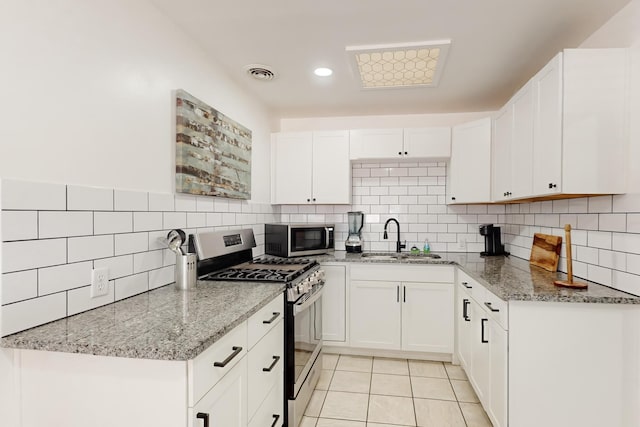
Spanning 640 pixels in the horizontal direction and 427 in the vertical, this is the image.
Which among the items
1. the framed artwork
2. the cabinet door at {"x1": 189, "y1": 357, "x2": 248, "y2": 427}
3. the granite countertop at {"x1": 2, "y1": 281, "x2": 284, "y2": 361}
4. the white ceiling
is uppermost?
the white ceiling

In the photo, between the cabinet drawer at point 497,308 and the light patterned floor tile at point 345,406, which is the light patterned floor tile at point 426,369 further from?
the cabinet drawer at point 497,308

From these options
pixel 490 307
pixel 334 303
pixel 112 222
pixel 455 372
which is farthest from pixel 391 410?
pixel 112 222

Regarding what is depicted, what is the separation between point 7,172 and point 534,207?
3232 mm

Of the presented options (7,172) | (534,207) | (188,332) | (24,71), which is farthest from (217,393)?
(534,207)

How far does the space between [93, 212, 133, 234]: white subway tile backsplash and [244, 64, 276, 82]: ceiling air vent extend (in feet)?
4.68

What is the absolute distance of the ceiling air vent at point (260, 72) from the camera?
8.47ft

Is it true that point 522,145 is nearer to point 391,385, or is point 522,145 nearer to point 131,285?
point 391,385

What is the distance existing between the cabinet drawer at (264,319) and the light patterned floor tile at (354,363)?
133 cm

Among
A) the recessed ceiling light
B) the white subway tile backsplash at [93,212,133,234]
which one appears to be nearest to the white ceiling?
the recessed ceiling light

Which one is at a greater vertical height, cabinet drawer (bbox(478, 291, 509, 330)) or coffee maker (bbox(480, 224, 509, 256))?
coffee maker (bbox(480, 224, 509, 256))

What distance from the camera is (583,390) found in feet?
5.74

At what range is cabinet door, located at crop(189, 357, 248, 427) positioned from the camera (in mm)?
1124

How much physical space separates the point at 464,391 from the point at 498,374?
80 cm

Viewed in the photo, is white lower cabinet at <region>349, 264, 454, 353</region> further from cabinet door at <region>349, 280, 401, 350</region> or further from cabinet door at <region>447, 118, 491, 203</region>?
cabinet door at <region>447, 118, 491, 203</region>
